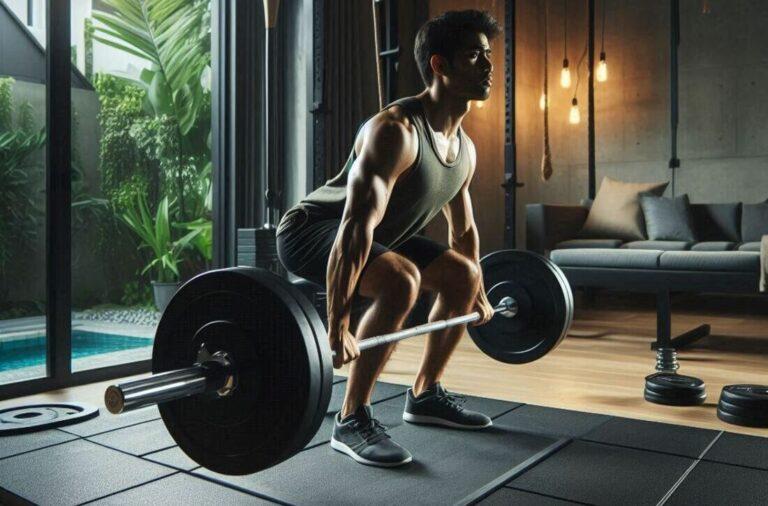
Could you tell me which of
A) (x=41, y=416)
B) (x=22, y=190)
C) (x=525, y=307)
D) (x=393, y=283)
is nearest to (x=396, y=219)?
(x=393, y=283)

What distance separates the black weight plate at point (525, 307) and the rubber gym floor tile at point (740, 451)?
1.90ft

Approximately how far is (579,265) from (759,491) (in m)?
2.51

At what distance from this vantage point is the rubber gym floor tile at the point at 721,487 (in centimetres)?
166

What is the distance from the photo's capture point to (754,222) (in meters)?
4.49

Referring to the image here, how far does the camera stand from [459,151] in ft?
7.04

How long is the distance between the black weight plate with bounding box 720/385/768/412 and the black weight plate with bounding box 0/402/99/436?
2182 mm

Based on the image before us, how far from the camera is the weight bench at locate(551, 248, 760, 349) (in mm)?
3631

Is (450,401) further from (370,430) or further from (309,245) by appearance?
(309,245)

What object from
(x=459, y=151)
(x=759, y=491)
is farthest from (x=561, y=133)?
(x=759, y=491)

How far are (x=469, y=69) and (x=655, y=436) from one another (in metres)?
1.25

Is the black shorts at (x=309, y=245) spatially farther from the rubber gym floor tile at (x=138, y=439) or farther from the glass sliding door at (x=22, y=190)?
the glass sliding door at (x=22, y=190)

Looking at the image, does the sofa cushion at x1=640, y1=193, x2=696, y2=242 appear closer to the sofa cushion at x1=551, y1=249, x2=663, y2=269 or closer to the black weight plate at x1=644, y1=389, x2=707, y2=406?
the sofa cushion at x1=551, y1=249, x2=663, y2=269

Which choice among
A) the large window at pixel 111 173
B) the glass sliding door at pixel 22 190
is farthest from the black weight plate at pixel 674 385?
Answer: the glass sliding door at pixel 22 190

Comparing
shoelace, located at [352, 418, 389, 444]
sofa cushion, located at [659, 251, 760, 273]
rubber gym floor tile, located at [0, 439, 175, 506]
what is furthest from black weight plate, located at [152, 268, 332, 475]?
sofa cushion, located at [659, 251, 760, 273]
